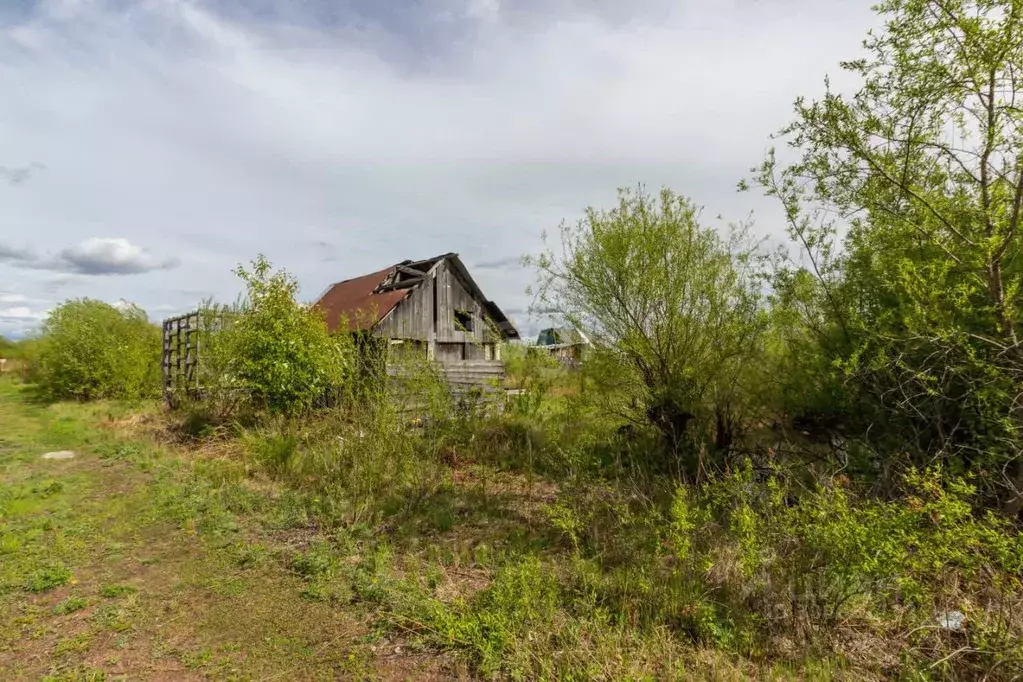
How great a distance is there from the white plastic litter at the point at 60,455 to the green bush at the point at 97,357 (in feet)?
22.5

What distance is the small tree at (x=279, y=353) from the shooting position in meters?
10.3

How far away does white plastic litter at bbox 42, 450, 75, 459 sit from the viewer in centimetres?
958

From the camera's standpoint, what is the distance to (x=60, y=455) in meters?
9.70

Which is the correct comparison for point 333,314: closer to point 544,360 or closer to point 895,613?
point 544,360

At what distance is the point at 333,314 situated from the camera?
1700 cm

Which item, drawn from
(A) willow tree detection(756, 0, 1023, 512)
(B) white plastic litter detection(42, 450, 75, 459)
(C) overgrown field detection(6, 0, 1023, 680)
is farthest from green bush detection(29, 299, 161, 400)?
(A) willow tree detection(756, 0, 1023, 512)

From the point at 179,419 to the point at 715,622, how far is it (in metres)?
12.9

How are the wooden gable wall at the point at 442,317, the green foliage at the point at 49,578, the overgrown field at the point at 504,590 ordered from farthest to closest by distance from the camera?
the wooden gable wall at the point at 442,317
the green foliage at the point at 49,578
the overgrown field at the point at 504,590

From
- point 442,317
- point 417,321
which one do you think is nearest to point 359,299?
point 417,321

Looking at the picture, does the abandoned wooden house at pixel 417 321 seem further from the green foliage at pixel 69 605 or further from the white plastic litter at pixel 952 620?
the white plastic litter at pixel 952 620

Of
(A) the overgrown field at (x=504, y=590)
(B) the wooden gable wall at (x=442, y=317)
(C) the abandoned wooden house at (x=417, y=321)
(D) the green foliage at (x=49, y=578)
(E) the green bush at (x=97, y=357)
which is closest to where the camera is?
(A) the overgrown field at (x=504, y=590)

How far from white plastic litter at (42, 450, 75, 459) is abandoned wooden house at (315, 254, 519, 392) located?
6070 millimetres

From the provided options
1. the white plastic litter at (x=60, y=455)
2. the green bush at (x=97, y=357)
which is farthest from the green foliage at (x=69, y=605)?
the green bush at (x=97, y=357)

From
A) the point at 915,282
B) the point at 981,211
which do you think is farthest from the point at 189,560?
the point at 981,211
